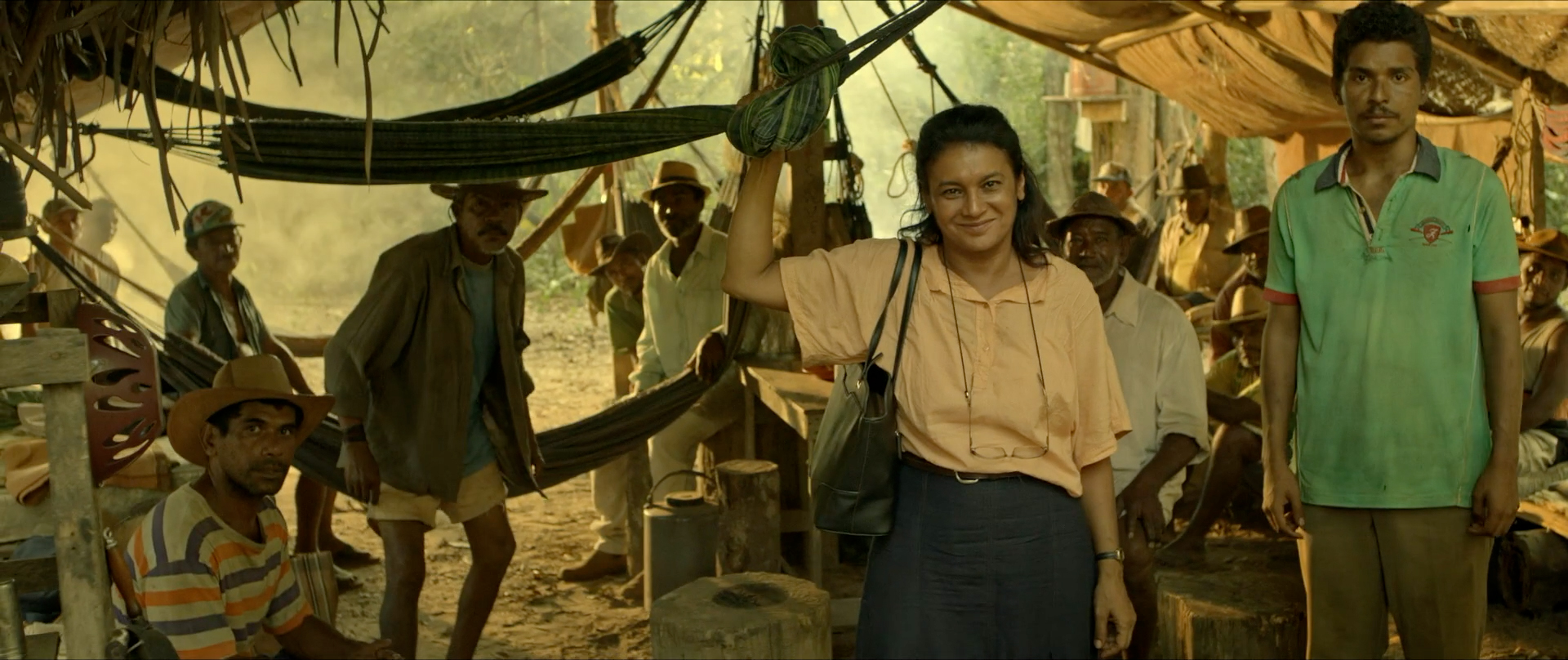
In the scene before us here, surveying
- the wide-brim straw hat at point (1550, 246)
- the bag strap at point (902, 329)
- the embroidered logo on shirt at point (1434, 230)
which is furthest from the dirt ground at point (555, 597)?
the bag strap at point (902, 329)

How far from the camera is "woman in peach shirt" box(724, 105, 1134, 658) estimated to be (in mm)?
2117

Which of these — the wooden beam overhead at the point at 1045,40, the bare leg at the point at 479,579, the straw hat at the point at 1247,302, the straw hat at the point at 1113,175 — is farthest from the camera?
the straw hat at the point at 1113,175

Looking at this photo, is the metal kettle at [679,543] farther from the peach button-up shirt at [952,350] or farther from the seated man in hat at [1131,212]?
the seated man in hat at [1131,212]

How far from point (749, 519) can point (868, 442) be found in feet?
8.10

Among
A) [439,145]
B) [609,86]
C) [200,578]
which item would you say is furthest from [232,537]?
[609,86]

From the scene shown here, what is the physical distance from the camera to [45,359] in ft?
6.28

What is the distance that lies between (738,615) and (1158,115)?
9336mm

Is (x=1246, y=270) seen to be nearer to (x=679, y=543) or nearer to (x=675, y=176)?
(x=675, y=176)

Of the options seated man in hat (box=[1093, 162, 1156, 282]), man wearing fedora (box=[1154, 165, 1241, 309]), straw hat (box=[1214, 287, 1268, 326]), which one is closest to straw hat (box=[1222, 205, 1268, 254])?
seated man in hat (box=[1093, 162, 1156, 282])

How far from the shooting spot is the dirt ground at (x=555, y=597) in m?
4.53

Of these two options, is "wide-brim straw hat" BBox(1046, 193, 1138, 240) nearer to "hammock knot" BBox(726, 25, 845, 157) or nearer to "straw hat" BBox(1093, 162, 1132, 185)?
"hammock knot" BBox(726, 25, 845, 157)

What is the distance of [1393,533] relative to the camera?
8.36 feet

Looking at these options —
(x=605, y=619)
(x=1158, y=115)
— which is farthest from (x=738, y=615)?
(x=1158, y=115)

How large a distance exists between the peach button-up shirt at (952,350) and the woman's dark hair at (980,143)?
0.05 m
